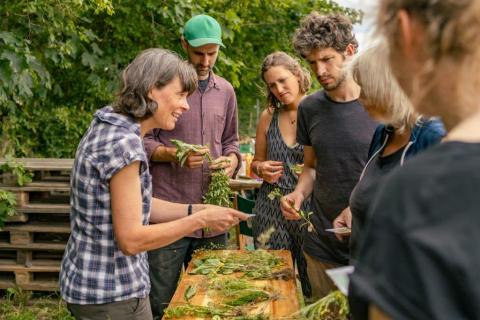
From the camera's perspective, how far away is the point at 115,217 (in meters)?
2.15

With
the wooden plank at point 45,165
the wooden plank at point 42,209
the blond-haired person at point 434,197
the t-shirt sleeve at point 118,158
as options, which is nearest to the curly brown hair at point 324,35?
the t-shirt sleeve at point 118,158

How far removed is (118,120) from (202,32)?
1543 mm

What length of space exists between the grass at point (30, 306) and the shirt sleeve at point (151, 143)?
6.70 ft

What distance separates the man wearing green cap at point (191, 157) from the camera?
3.46 metres

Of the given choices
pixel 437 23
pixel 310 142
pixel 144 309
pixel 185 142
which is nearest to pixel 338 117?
pixel 310 142

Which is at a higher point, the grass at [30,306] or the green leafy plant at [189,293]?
the green leafy plant at [189,293]

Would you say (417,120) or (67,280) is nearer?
(417,120)

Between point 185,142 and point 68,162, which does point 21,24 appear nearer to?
point 68,162

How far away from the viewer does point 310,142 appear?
334 centimetres

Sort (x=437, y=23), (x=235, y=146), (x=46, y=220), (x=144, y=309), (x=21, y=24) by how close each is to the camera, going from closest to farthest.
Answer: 1. (x=437, y=23)
2. (x=144, y=309)
3. (x=235, y=146)
4. (x=21, y=24)
5. (x=46, y=220)

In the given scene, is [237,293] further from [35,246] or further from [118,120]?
[35,246]

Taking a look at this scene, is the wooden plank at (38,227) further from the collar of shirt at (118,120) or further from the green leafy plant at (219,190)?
the collar of shirt at (118,120)

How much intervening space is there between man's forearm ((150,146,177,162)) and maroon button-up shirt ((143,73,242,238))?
0.08 feet

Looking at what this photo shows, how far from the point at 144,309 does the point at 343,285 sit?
1.36m
